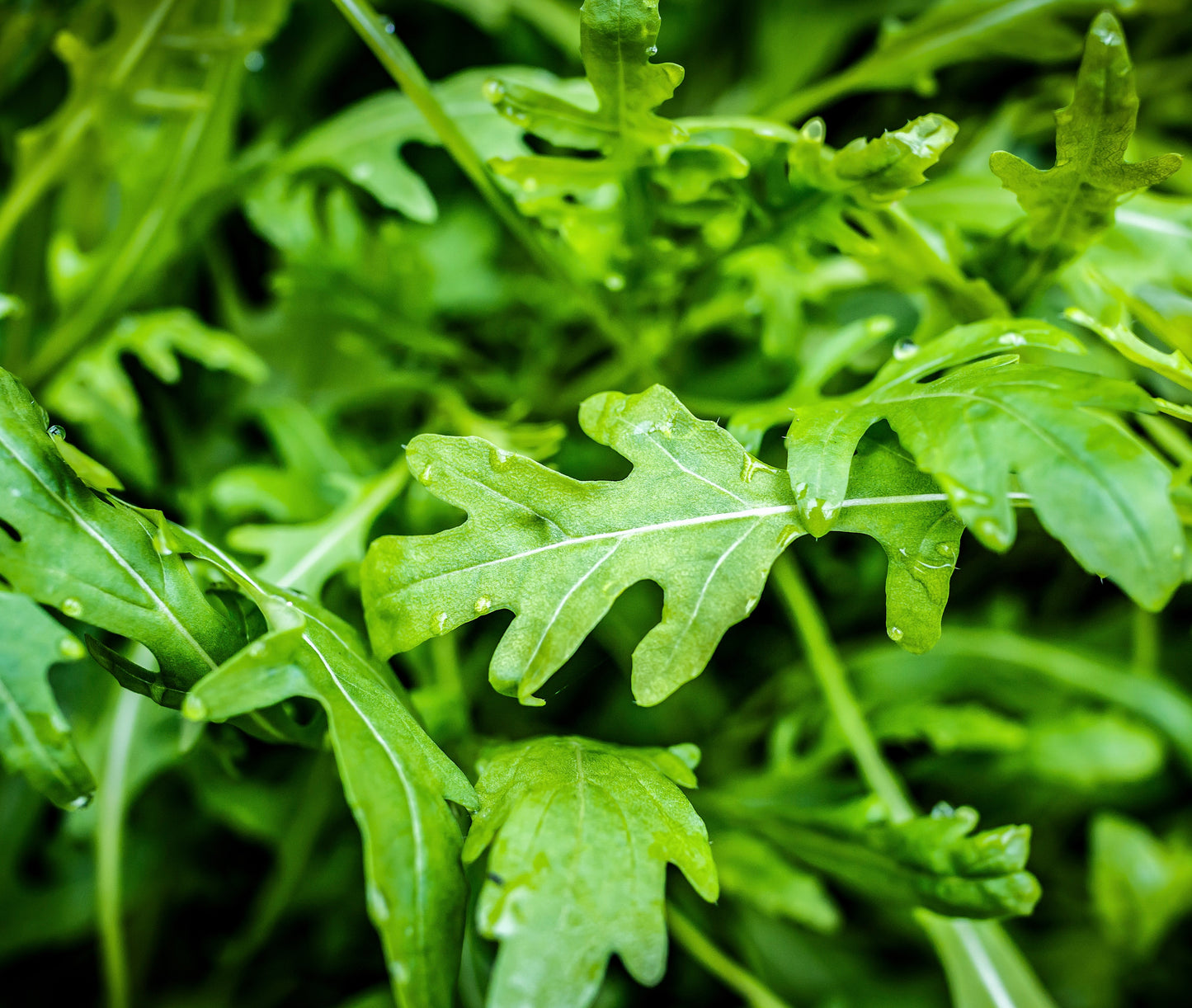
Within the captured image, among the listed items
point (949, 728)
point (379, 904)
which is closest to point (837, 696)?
point (949, 728)

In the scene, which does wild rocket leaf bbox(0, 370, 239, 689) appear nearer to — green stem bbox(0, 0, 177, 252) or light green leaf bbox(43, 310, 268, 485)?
light green leaf bbox(43, 310, 268, 485)

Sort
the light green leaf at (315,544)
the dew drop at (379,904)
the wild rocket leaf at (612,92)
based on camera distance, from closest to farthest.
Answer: the dew drop at (379,904) < the wild rocket leaf at (612,92) < the light green leaf at (315,544)

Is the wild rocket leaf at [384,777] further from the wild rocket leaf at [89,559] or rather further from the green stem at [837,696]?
the green stem at [837,696]

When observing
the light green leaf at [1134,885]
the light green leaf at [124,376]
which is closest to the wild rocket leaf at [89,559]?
the light green leaf at [124,376]

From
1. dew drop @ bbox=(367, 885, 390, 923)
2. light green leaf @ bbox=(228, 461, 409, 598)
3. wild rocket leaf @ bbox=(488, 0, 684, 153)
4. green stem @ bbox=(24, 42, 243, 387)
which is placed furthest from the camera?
green stem @ bbox=(24, 42, 243, 387)

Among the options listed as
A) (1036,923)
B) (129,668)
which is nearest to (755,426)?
(129,668)

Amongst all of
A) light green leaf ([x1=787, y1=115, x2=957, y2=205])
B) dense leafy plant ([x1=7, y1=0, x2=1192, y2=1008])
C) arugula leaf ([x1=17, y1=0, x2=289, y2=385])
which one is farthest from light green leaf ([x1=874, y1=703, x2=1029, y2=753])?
arugula leaf ([x1=17, y1=0, x2=289, y2=385])

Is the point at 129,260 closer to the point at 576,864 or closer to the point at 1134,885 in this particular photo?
the point at 576,864
